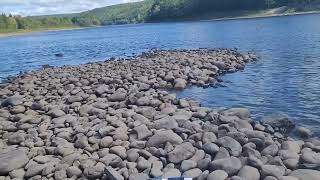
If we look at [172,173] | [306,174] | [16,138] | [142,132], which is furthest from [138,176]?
[16,138]

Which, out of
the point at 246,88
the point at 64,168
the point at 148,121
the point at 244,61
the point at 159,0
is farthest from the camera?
the point at 159,0

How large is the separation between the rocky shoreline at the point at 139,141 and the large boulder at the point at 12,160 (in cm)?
3

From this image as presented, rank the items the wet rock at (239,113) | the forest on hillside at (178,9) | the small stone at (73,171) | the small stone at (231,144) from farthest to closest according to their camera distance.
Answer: the forest on hillside at (178,9), the wet rock at (239,113), the small stone at (231,144), the small stone at (73,171)

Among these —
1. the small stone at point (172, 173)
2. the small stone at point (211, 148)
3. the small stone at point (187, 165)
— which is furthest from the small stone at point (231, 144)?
the small stone at point (172, 173)

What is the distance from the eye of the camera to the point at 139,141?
42.4 ft

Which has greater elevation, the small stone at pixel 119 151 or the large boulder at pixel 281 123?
the small stone at pixel 119 151

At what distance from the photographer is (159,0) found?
18875cm

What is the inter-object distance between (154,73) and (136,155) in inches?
591

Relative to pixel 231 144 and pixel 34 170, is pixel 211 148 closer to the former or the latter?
pixel 231 144

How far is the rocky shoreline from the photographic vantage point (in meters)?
10.8

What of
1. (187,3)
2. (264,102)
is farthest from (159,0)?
(264,102)

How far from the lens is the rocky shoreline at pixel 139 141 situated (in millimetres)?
10781

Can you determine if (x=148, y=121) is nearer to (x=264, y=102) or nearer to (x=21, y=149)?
(x=21, y=149)

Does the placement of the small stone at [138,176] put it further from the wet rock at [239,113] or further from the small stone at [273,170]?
the wet rock at [239,113]
